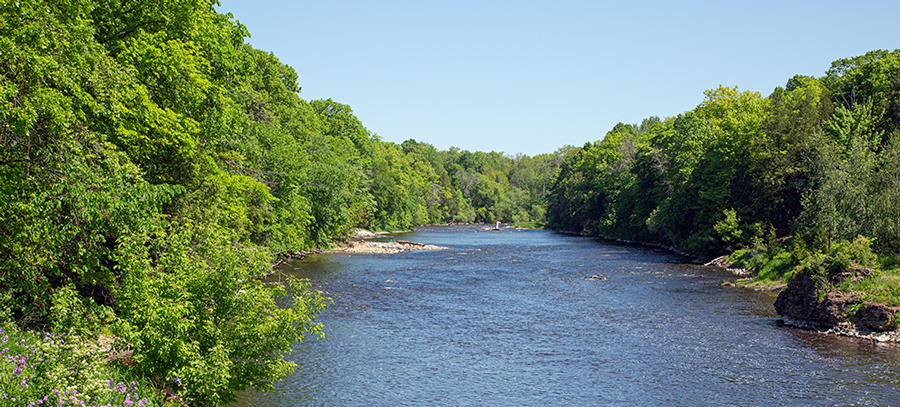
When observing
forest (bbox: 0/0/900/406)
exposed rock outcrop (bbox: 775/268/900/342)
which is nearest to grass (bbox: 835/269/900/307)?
exposed rock outcrop (bbox: 775/268/900/342)

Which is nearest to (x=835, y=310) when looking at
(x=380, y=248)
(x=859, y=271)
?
(x=859, y=271)

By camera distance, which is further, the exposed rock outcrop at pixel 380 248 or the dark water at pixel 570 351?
the exposed rock outcrop at pixel 380 248

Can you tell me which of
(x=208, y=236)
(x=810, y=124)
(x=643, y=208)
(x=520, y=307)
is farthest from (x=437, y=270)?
(x=643, y=208)

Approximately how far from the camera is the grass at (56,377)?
29.3 ft

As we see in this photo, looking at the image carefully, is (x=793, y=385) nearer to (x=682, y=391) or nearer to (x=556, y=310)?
(x=682, y=391)

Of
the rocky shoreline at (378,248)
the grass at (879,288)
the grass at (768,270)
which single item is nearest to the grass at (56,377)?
the grass at (879,288)

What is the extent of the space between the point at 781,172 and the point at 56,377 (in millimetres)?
46684

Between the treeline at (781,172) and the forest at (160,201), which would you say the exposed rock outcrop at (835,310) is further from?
the treeline at (781,172)

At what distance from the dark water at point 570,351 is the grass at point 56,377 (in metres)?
6.69

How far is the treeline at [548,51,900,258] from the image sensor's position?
34.2m

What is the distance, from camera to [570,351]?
22359 millimetres

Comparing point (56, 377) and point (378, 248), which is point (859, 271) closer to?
point (56, 377)

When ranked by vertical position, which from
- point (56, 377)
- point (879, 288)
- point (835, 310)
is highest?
point (879, 288)

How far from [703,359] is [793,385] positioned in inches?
127
